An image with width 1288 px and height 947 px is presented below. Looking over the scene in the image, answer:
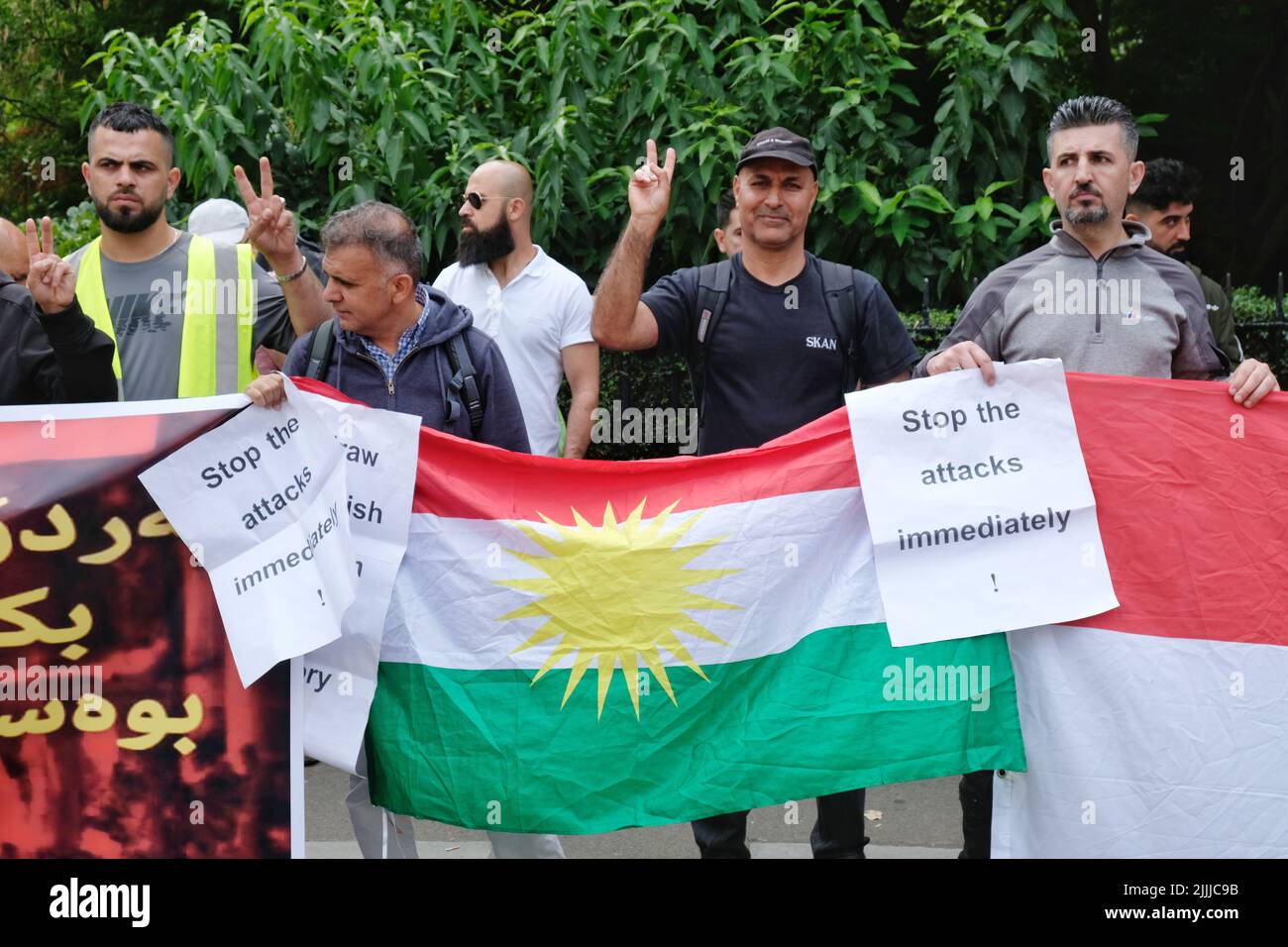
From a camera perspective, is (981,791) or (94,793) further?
(981,791)

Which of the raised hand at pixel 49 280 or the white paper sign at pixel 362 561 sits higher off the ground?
the raised hand at pixel 49 280

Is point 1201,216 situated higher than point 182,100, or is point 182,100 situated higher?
point 1201,216

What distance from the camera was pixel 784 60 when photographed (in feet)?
25.1

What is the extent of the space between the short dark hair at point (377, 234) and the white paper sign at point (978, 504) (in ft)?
4.51

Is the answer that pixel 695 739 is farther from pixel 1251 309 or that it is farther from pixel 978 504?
pixel 1251 309

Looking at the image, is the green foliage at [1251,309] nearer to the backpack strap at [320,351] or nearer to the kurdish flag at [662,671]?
the kurdish flag at [662,671]

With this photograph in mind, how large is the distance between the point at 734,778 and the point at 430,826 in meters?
2.12

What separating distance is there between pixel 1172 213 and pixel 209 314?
3.88 metres

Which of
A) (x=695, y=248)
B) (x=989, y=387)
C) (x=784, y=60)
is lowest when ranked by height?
(x=989, y=387)

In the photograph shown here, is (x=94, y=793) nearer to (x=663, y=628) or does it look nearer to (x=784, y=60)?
(x=663, y=628)

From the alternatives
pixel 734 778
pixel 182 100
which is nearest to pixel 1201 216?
pixel 182 100

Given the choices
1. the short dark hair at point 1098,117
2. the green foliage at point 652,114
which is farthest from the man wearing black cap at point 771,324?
the green foliage at point 652,114

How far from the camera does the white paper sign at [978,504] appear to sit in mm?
3932

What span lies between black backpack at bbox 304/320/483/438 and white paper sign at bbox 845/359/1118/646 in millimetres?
1118
